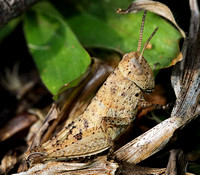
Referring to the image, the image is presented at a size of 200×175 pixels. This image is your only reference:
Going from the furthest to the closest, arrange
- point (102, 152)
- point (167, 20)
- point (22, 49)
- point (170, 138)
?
1. point (22, 49)
2. point (167, 20)
3. point (102, 152)
4. point (170, 138)

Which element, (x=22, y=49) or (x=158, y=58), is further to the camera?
(x=22, y=49)

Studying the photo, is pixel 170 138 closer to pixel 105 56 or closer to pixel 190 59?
pixel 190 59

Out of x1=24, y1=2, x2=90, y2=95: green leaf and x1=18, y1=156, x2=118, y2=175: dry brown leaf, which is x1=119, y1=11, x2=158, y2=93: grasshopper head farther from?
x1=18, y1=156, x2=118, y2=175: dry brown leaf

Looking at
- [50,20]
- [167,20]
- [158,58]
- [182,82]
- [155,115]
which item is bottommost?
[155,115]

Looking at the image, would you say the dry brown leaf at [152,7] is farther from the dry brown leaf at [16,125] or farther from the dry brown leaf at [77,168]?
the dry brown leaf at [16,125]

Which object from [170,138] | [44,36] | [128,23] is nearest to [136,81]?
[170,138]

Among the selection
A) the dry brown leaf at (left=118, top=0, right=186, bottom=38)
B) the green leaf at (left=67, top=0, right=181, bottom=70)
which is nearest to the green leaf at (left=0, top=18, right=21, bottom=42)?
the green leaf at (left=67, top=0, right=181, bottom=70)

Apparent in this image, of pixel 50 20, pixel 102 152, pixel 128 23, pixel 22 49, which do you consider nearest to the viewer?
pixel 102 152

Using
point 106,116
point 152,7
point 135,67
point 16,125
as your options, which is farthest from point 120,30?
point 16,125

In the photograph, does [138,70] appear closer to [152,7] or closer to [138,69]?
[138,69]
